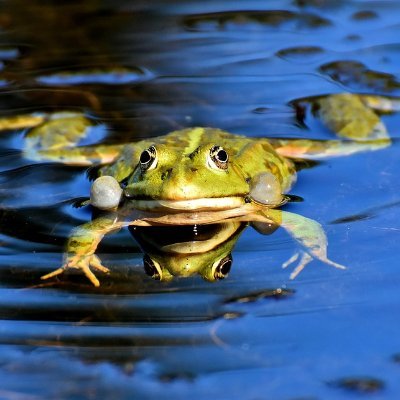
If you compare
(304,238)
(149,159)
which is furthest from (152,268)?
(304,238)

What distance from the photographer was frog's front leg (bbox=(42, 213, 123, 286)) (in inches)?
186

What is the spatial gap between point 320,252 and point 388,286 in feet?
1.85

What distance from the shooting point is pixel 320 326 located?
3992 millimetres

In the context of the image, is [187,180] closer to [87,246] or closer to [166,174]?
[166,174]

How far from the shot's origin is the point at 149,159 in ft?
17.1

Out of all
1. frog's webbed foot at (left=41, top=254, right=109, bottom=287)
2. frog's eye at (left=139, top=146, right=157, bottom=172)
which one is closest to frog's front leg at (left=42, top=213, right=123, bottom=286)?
frog's webbed foot at (left=41, top=254, right=109, bottom=287)

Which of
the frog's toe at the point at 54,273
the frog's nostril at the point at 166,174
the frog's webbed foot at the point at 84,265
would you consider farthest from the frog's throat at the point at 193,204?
the frog's toe at the point at 54,273

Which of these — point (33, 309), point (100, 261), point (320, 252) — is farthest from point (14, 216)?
point (320, 252)

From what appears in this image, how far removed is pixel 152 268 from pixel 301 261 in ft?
2.81

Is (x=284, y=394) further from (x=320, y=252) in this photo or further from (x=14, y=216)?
(x=14, y=216)

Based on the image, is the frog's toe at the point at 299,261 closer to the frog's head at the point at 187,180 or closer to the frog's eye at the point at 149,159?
the frog's head at the point at 187,180

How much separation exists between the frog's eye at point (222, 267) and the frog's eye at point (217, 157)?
629mm

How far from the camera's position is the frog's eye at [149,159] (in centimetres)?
519

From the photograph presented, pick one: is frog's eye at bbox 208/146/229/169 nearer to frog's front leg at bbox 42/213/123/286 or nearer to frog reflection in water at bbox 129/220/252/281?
frog reflection in water at bbox 129/220/252/281
